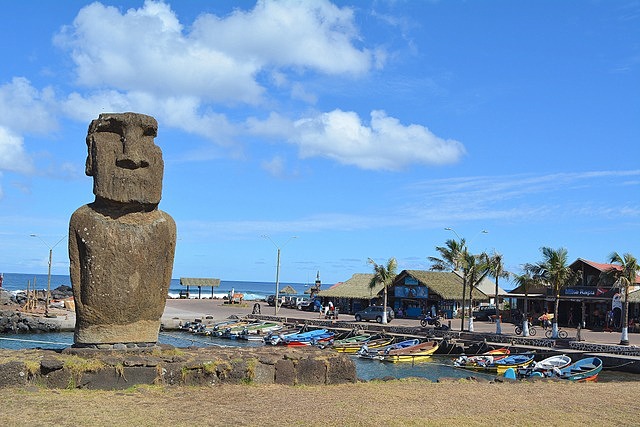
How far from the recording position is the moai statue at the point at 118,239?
47.6ft

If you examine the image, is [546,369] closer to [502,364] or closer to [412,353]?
[502,364]

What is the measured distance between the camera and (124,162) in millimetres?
14664

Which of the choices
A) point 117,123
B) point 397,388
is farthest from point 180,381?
point 117,123

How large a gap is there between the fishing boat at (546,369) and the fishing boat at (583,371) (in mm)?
379

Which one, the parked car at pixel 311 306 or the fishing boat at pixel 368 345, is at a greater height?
the parked car at pixel 311 306

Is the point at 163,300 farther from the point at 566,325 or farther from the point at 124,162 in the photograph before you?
the point at 566,325

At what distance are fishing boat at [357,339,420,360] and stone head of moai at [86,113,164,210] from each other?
23803 mm

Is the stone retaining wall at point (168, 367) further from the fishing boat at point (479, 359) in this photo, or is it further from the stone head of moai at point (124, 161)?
the fishing boat at point (479, 359)

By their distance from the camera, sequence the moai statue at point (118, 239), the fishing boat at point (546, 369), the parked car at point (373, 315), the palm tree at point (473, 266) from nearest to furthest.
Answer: the moai statue at point (118, 239) → the fishing boat at point (546, 369) → the palm tree at point (473, 266) → the parked car at point (373, 315)

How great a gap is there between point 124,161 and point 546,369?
19147mm

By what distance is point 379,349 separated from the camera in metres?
38.3

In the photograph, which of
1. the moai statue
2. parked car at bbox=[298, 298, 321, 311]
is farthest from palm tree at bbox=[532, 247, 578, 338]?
parked car at bbox=[298, 298, 321, 311]

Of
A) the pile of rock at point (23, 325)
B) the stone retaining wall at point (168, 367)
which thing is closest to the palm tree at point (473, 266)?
the pile of rock at point (23, 325)

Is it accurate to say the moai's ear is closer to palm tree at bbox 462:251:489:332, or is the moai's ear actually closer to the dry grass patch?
the dry grass patch
